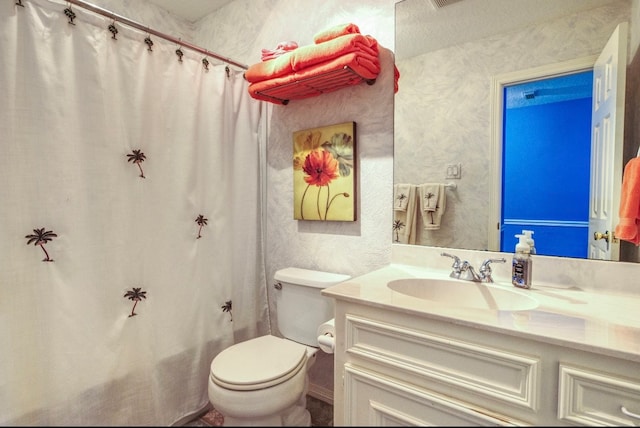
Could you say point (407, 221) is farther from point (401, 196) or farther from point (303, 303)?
point (303, 303)

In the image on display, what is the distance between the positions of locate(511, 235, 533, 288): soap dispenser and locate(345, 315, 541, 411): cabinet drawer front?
43 cm

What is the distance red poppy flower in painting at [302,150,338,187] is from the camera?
1.68m

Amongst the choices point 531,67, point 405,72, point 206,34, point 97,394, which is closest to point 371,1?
point 405,72

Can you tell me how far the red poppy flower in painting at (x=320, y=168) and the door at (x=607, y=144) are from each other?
3.38 ft

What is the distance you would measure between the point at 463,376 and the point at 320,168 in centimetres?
116

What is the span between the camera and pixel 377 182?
156 cm

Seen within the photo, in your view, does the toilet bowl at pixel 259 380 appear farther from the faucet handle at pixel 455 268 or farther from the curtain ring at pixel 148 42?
the curtain ring at pixel 148 42

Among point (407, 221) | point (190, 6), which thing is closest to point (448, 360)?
point (407, 221)

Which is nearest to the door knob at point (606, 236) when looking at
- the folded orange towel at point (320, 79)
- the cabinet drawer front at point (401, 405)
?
the cabinet drawer front at point (401, 405)

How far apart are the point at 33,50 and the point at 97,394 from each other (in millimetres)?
1329

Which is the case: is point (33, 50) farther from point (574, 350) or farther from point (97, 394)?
point (574, 350)

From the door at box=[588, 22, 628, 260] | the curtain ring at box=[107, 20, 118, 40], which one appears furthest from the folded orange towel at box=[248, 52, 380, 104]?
the door at box=[588, 22, 628, 260]

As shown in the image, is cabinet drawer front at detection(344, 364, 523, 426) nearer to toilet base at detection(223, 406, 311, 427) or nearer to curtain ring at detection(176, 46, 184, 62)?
toilet base at detection(223, 406, 311, 427)

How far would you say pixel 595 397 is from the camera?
2.36ft
